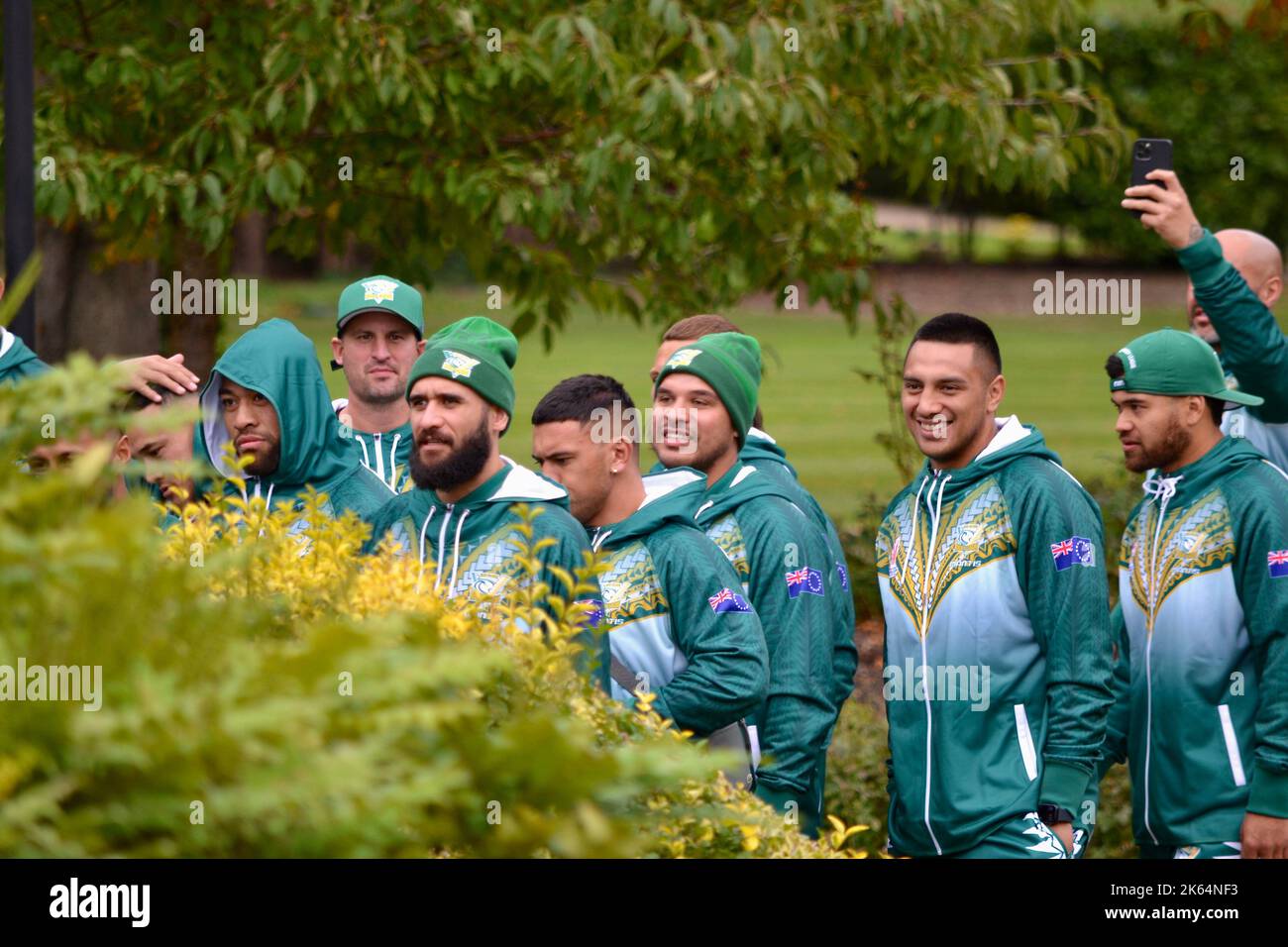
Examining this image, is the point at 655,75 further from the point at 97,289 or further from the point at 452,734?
the point at 452,734

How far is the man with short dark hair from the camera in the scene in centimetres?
485

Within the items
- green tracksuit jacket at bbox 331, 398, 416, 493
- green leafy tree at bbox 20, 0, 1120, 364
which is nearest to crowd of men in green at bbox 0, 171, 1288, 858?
green tracksuit jacket at bbox 331, 398, 416, 493

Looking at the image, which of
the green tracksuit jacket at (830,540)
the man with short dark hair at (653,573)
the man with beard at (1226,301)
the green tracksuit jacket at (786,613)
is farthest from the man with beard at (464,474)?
the man with beard at (1226,301)

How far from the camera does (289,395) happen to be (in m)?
5.72

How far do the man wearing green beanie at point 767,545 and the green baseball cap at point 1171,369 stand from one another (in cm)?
112

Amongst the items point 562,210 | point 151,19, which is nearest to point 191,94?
point 151,19

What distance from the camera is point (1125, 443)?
5.54m

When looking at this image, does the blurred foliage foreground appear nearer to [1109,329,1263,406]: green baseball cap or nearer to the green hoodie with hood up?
the green hoodie with hood up

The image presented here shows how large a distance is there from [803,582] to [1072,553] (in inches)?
34.5

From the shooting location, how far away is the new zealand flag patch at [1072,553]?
203 inches

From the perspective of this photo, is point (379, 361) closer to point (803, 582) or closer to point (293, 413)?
point (293, 413)

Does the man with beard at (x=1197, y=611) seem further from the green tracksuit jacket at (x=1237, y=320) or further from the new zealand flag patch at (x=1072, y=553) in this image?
the new zealand flag patch at (x=1072, y=553)

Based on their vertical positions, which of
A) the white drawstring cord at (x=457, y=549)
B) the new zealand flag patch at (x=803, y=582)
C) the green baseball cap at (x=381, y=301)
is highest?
the green baseball cap at (x=381, y=301)

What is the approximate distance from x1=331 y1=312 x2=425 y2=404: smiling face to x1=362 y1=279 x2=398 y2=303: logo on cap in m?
0.06
